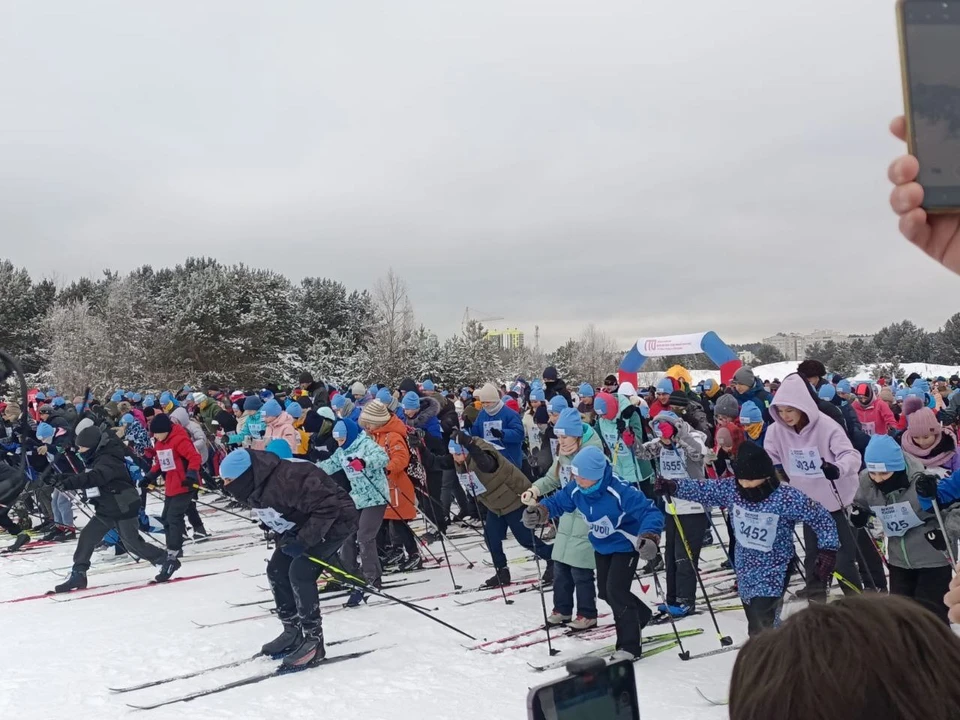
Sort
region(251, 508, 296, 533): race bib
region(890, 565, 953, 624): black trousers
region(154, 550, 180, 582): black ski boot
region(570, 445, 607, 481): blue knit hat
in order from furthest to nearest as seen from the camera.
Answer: region(154, 550, 180, 582): black ski boot < region(251, 508, 296, 533): race bib < region(570, 445, 607, 481): blue knit hat < region(890, 565, 953, 624): black trousers

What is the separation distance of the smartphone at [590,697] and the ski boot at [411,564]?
8071 millimetres

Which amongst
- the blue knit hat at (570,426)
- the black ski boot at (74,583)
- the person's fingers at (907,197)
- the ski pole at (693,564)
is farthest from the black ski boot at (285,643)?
the person's fingers at (907,197)

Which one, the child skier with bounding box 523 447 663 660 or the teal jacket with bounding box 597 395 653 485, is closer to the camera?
the child skier with bounding box 523 447 663 660

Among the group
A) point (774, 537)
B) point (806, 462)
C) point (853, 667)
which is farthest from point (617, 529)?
point (853, 667)

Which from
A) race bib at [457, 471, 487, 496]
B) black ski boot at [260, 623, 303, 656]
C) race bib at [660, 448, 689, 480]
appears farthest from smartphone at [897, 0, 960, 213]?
race bib at [457, 471, 487, 496]

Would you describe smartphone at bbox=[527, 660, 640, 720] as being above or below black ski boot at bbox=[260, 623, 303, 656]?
above

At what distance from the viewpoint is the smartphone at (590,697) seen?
103 cm

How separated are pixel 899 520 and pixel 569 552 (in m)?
2.37

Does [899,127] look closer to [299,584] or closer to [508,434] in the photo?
[299,584]

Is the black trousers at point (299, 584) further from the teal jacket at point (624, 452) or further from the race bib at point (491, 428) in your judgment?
the teal jacket at point (624, 452)

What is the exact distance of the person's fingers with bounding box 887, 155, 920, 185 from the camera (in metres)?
1.26

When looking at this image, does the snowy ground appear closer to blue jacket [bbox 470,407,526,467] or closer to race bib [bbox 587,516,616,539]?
race bib [bbox 587,516,616,539]

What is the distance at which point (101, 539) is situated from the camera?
8.63 metres

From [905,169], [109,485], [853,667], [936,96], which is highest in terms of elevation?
[936,96]
